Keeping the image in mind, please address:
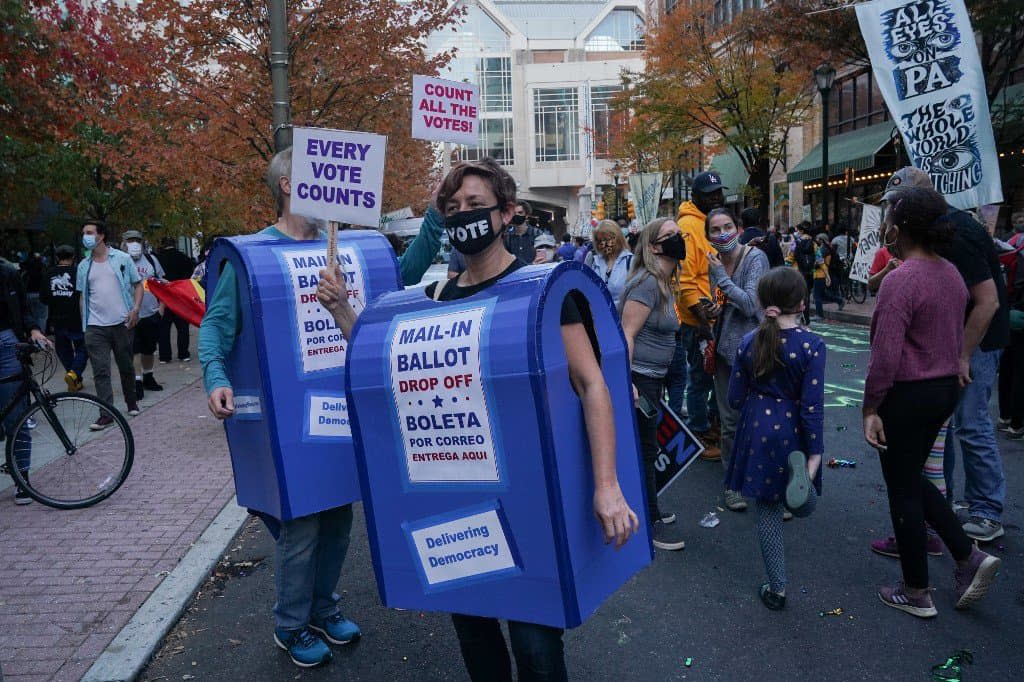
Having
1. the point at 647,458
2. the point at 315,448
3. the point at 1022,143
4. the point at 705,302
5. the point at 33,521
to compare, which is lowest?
the point at 33,521

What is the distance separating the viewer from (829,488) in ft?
19.9

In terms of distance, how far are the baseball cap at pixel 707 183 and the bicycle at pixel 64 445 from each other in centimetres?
451

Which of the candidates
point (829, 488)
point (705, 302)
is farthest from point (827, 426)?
point (705, 302)

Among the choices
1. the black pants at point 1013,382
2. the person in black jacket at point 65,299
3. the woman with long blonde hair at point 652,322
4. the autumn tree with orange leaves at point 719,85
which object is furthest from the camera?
the autumn tree with orange leaves at point 719,85

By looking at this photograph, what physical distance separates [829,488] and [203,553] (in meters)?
4.26

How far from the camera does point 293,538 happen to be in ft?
11.4

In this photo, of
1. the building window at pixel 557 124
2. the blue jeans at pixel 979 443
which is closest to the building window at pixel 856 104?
the blue jeans at pixel 979 443

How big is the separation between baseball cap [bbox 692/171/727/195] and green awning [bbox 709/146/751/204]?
93.7 feet

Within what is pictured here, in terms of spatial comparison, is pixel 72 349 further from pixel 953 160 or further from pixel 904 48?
pixel 953 160

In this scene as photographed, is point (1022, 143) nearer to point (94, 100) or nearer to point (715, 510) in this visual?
point (715, 510)

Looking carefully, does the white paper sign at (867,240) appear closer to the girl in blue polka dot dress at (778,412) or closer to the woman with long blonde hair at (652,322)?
the woman with long blonde hair at (652,322)

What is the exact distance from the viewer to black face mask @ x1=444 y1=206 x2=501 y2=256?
2.57 meters

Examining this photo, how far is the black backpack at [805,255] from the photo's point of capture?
17.8 metres

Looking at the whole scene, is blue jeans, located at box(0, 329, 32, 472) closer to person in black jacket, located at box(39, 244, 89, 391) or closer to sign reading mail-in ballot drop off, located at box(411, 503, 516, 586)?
person in black jacket, located at box(39, 244, 89, 391)
